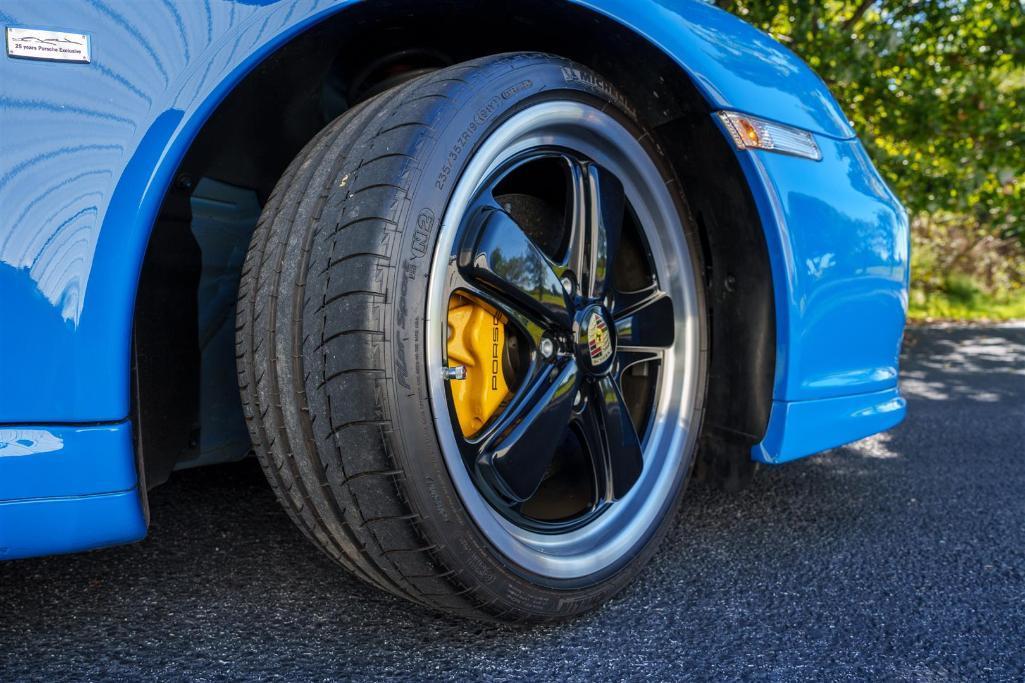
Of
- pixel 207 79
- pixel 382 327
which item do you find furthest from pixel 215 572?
pixel 207 79

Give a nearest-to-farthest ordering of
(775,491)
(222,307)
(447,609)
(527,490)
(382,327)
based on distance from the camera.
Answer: (382,327) → (447,609) → (527,490) → (222,307) → (775,491)

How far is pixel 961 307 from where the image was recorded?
9.03 m

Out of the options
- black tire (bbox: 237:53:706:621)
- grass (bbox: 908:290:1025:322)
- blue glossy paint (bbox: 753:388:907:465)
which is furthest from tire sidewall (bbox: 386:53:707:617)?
grass (bbox: 908:290:1025:322)

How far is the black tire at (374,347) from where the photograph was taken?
114cm

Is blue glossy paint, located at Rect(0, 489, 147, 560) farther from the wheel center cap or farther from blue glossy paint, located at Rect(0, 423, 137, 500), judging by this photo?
the wheel center cap

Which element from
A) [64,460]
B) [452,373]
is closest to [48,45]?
[64,460]

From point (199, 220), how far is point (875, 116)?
493cm

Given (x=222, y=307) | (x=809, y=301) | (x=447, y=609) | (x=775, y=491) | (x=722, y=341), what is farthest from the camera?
(x=775, y=491)

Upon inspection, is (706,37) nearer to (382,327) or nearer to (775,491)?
(382,327)

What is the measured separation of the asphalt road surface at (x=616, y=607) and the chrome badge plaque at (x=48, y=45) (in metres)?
0.85

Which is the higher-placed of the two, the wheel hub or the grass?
the wheel hub

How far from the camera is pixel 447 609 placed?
1.27m

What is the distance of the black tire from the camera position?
114 centimetres

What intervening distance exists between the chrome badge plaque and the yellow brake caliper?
0.65 meters
